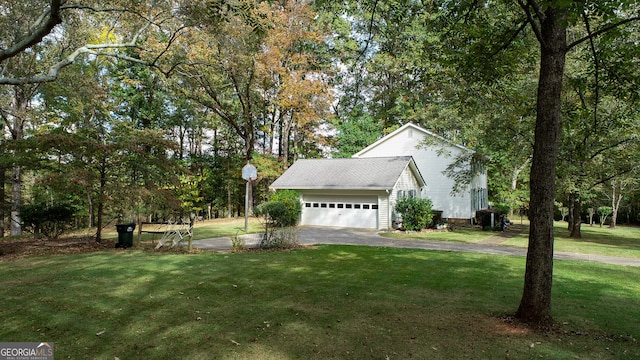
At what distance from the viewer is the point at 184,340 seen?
404 cm

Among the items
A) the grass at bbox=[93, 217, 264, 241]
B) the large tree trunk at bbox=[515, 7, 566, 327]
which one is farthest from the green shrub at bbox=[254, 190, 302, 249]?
the large tree trunk at bbox=[515, 7, 566, 327]

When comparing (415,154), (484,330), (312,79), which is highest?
A: (312,79)

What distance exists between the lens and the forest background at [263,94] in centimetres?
633

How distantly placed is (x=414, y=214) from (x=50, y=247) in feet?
50.9

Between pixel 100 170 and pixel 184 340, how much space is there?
30.8 feet

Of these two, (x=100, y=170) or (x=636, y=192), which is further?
(x=636, y=192)

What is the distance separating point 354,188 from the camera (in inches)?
780

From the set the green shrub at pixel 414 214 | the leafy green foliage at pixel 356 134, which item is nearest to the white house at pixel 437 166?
the green shrub at pixel 414 214

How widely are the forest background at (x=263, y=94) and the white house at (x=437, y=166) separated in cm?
147

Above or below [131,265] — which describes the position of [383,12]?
above

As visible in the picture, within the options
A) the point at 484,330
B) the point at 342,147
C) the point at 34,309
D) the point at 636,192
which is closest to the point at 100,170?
the point at 34,309

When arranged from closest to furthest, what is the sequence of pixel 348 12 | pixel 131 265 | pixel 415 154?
pixel 348 12
pixel 131 265
pixel 415 154

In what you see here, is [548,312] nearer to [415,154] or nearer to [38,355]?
[38,355]

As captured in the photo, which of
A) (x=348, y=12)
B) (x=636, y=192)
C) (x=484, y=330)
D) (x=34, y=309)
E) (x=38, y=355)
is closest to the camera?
(x=38, y=355)
